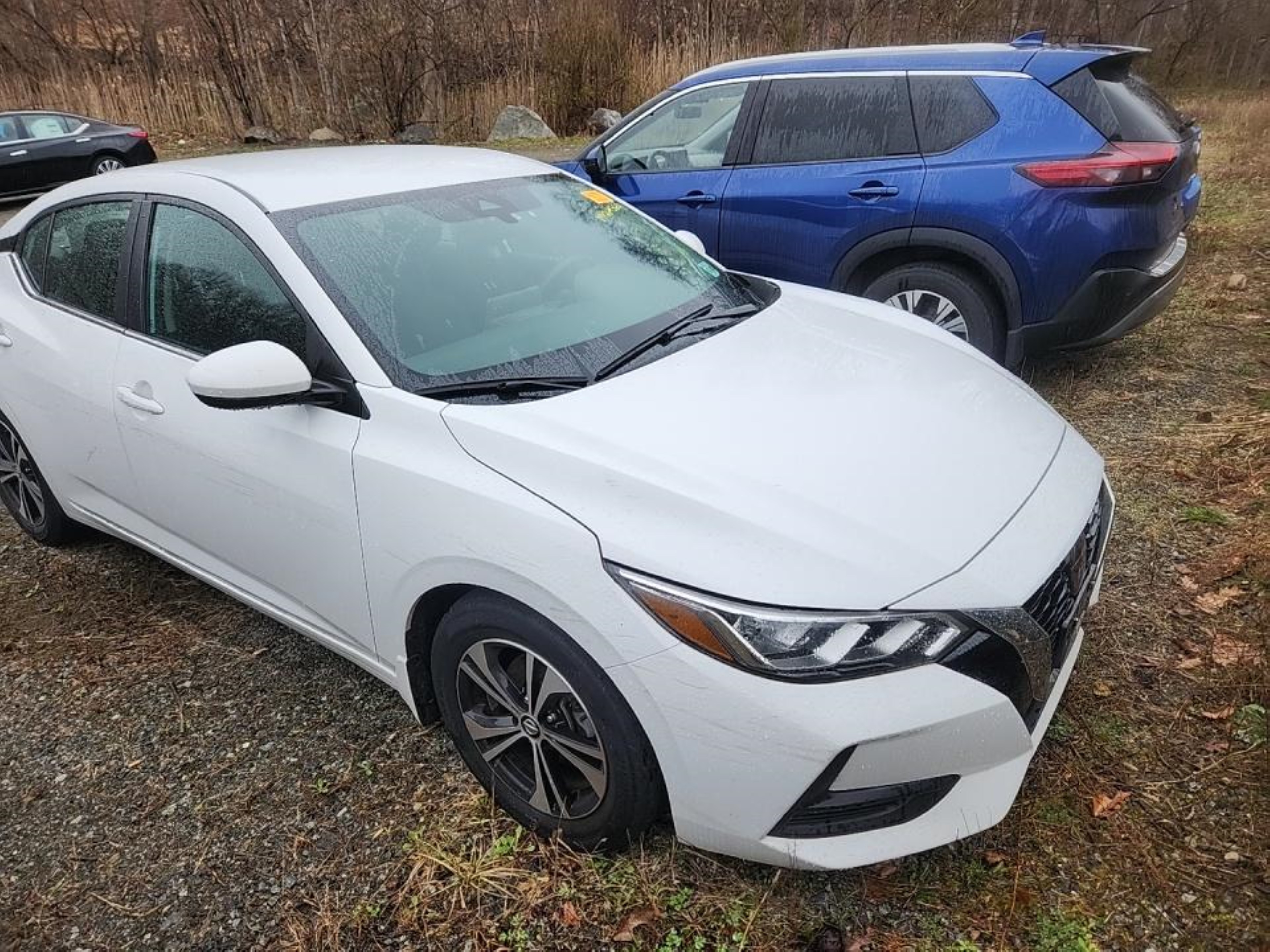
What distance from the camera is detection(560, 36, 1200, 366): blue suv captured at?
4.10 metres

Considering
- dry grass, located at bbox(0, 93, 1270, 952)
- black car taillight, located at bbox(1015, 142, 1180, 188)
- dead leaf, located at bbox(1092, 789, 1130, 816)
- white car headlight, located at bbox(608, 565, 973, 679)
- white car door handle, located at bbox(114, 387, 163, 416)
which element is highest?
black car taillight, located at bbox(1015, 142, 1180, 188)

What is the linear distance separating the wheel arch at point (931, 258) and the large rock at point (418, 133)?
14263 millimetres

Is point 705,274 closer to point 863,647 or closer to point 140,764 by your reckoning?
point 863,647

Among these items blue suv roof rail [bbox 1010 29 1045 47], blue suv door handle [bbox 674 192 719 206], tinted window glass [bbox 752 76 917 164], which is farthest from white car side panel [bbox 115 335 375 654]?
blue suv roof rail [bbox 1010 29 1045 47]

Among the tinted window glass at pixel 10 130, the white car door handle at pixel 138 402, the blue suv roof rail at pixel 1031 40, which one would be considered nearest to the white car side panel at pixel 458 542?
the white car door handle at pixel 138 402

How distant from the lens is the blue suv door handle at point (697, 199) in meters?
4.96

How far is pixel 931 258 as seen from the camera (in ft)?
14.8

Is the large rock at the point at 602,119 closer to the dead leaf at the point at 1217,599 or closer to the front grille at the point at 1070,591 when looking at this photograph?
the dead leaf at the point at 1217,599

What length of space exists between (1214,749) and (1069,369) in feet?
10.2

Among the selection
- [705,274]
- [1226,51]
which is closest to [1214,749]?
[705,274]

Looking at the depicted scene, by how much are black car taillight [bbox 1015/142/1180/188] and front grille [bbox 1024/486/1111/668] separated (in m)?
2.32

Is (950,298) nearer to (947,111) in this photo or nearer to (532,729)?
(947,111)

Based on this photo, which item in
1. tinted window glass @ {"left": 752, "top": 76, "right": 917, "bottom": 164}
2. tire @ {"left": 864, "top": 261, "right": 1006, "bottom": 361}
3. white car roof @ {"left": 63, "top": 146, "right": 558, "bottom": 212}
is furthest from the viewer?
tinted window glass @ {"left": 752, "top": 76, "right": 917, "bottom": 164}

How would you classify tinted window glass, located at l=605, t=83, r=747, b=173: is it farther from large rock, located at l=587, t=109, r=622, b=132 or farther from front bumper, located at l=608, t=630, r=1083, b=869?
large rock, located at l=587, t=109, r=622, b=132
